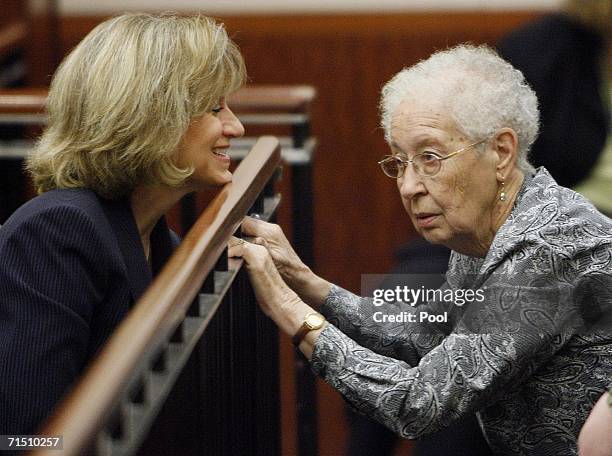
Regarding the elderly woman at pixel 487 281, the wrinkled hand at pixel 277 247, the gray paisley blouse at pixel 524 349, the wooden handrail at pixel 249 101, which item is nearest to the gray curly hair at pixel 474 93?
the elderly woman at pixel 487 281

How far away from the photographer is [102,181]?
2406 millimetres

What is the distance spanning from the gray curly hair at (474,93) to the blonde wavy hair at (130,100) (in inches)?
14.6

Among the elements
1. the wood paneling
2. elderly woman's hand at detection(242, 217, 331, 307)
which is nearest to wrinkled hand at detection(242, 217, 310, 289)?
elderly woman's hand at detection(242, 217, 331, 307)

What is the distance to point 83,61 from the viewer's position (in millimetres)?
2396

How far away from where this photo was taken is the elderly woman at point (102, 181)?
2.19m

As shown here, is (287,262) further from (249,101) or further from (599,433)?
(249,101)

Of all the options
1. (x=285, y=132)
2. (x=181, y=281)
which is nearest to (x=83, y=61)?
(x=181, y=281)

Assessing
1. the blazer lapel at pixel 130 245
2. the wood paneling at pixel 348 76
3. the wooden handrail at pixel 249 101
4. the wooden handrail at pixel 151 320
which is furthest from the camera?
the wood paneling at pixel 348 76

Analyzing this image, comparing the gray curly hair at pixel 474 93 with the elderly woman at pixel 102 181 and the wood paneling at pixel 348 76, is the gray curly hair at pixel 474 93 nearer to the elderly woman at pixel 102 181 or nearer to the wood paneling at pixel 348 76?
the elderly woman at pixel 102 181

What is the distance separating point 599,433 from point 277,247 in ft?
2.59

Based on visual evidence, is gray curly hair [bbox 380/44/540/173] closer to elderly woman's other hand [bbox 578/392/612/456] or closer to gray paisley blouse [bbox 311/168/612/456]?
gray paisley blouse [bbox 311/168/612/456]

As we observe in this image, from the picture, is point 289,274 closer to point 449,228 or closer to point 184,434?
point 449,228

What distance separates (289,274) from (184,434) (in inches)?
22.7

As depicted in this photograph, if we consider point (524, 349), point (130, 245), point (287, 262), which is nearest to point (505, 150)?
point (524, 349)
